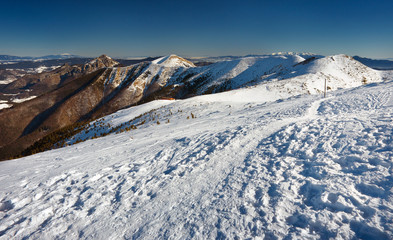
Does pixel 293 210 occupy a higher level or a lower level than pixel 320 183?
lower

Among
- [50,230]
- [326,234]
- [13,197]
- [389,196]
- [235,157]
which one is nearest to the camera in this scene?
[326,234]

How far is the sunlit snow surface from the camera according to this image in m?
3.79

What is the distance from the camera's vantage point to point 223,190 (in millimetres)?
5117

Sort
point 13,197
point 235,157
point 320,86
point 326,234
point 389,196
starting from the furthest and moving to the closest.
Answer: point 320,86 → point 235,157 → point 13,197 → point 389,196 → point 326,234

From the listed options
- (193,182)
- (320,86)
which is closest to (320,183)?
(193,182)

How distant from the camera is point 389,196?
3.95 m

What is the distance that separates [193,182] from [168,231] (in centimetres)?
195

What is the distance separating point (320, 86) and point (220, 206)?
43684 mm

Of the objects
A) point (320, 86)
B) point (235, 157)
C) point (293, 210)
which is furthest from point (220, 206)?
point (320, 86)

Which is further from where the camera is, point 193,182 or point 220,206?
point 193,182

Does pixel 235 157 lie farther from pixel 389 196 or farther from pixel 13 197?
pixel 13 197

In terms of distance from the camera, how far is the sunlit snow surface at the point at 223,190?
3.79 meters

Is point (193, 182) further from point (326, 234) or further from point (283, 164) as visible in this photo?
point (326, 234)

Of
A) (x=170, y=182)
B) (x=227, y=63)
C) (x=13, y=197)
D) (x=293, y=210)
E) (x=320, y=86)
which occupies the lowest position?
(x=13, y=197)
